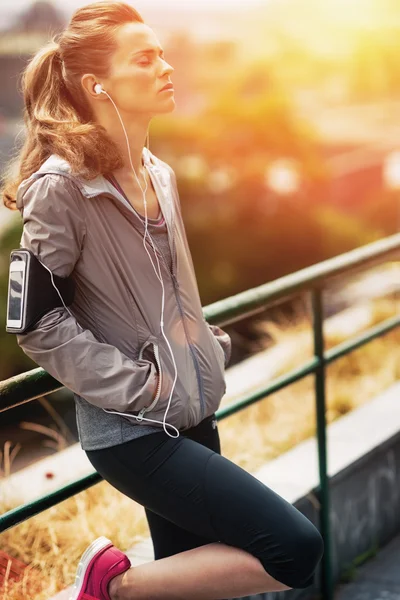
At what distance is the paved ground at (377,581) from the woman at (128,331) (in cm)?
157

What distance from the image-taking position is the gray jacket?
2018 mm

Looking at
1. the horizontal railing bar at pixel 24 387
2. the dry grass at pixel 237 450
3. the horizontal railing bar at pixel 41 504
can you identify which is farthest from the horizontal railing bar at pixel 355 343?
the horizontal railing bar at pixel 24 387

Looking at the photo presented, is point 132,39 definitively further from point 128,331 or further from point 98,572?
point 98,572

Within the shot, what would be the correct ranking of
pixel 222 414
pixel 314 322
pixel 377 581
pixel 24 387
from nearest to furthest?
pixel 24 387 < pixel 222 414 < pixel 314 322 < pixel 377 581

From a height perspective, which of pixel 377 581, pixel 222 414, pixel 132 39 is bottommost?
pixel 377 581

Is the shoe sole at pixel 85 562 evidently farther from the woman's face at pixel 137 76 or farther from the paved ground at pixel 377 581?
the paved ground at pixel 377 581

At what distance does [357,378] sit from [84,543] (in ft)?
10.4

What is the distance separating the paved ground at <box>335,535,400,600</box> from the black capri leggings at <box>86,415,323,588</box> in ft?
5.12

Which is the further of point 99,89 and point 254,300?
point 254,300

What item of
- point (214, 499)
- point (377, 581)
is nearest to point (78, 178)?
Result: point (214, 499)

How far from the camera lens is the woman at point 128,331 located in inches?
80.0

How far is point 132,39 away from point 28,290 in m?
0.64

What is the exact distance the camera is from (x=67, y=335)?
2016mm

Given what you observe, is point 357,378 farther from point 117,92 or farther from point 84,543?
point 117,92
